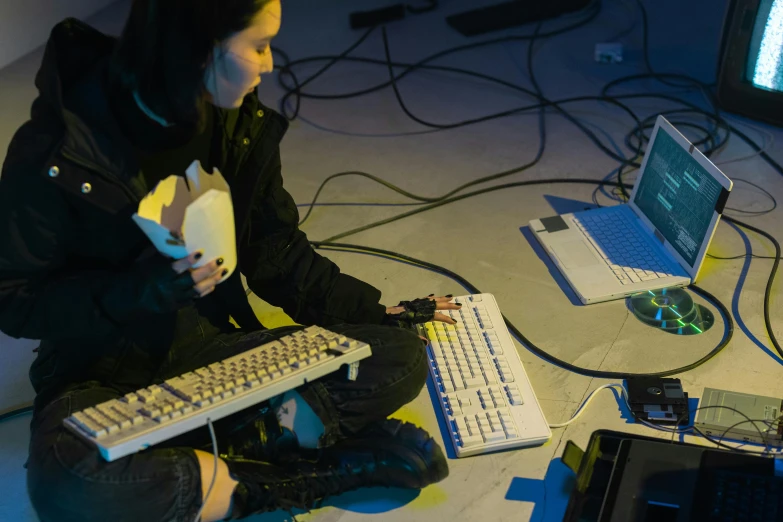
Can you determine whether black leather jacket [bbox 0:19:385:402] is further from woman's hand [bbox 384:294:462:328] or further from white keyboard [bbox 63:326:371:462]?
woman's hand [bbox 384:294:462:328]

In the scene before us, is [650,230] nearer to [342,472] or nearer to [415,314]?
[415,314]

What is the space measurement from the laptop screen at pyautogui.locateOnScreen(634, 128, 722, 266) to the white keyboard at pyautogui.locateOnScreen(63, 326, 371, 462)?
32.3 inches

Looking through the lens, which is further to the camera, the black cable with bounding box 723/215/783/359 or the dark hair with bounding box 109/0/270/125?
the black cable with bounding box 723/215/783/359

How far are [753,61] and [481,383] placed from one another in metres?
1.35

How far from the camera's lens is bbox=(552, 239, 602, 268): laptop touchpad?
1963 mm

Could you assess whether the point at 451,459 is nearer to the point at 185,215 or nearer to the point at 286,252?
the point at 286,252

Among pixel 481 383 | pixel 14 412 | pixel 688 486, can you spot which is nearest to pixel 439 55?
pixel 481 383

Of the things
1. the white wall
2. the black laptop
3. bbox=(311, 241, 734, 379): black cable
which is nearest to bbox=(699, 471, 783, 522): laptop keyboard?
the black laptop

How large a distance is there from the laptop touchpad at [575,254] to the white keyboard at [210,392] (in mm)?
733

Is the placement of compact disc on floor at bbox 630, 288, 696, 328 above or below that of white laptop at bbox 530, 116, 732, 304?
below

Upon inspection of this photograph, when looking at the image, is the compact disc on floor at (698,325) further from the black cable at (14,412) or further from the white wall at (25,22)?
the white wall at (25,22)

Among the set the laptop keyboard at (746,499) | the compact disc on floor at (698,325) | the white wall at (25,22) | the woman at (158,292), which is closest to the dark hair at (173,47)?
the woman at (158,292)

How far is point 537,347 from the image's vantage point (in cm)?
177

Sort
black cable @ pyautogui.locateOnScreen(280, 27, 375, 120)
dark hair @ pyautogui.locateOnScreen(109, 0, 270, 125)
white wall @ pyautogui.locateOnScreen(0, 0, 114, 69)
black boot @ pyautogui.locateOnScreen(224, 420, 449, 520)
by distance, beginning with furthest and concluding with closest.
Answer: white wall @ pyautogui.locateOnScreen(0, 0, 114, 69) < black cable @ pyautogui.locateOnScreen(280, 27, 375, 120) < black boot @ pyautogui.locateOnScreen(224, 420, 449, 520) < dark hair @ pyautogui.locateOnScreen(109, 0, 270, 125)
